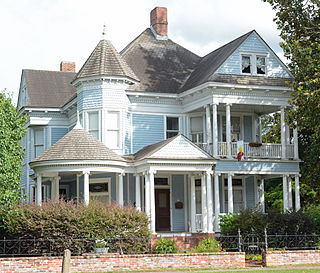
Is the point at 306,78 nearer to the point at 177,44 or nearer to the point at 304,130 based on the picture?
the point at 304,130

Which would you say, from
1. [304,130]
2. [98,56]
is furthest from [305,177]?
[98,56]

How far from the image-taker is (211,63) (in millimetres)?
30219

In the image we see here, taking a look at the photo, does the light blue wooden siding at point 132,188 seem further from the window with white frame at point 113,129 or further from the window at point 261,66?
the window at point 261,66

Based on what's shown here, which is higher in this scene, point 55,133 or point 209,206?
point 55,133

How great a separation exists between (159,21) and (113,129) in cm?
880

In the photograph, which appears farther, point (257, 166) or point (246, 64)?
point (246, 64)

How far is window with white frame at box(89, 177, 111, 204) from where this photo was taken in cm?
2861

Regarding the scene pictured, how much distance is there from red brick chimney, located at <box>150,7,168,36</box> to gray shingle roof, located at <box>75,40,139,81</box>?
16.0 feet

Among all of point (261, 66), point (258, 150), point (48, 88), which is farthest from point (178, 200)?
point (48, 88)

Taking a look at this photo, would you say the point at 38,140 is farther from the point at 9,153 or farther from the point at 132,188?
the point at 9,153

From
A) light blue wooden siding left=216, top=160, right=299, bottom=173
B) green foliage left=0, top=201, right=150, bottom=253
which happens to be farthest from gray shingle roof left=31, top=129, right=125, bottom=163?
light blue wooden siding left=216, top=160, right=299, bottom=173

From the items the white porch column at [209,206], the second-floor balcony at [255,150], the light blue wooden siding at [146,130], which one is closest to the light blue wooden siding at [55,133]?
the light blue wooden siding at [146,130]

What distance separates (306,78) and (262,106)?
4.20m

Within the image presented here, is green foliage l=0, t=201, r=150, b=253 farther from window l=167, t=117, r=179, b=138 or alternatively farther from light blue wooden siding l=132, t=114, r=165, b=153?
window l=167, t=117, r=179, b=138
